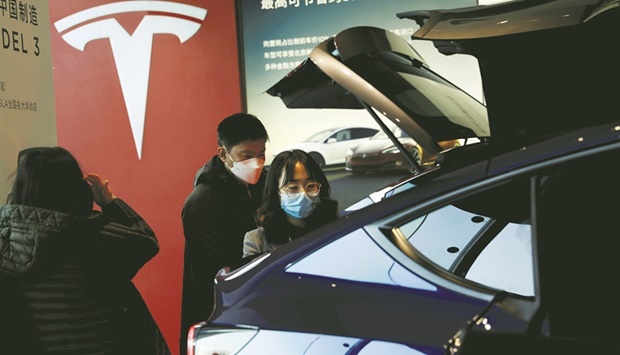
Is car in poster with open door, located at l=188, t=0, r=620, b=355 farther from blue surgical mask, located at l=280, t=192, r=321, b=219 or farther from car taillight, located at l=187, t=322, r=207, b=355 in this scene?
blue surgical mask, located at l=280, t=192, r=321, b=219

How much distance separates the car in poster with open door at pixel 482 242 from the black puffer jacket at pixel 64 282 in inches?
27.2

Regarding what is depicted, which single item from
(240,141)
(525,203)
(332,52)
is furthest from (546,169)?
(240,141)

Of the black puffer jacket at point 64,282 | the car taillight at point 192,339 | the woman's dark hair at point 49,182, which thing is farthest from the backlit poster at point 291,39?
the car taillight at point 192,339

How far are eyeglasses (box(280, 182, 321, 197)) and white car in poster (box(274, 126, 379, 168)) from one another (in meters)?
→ 1.57

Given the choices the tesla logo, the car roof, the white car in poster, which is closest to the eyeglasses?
the car roof

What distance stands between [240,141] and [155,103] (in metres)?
1.77

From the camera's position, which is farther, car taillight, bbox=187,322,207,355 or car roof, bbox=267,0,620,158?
car roof, bbox=267,0,620,158

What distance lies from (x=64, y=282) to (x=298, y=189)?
83cm

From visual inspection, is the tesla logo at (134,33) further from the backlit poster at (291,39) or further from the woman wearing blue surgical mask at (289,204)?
the woman wearing blue surgical mask at (289,204)

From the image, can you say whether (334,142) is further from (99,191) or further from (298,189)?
(99,191)

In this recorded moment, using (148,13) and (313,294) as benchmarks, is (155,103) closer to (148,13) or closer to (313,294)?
(148,13)

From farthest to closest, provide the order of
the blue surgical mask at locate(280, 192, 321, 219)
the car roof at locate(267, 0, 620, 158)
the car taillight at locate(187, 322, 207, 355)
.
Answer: the blue surgical mask at locate(280, 192, 321, 219) → the car roof at locate(267, 0, 620, 158) → the car taillight at locate(187, 322, 207, 355)

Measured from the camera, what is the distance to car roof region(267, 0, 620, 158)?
1895mm

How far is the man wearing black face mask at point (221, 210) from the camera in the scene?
272cm
